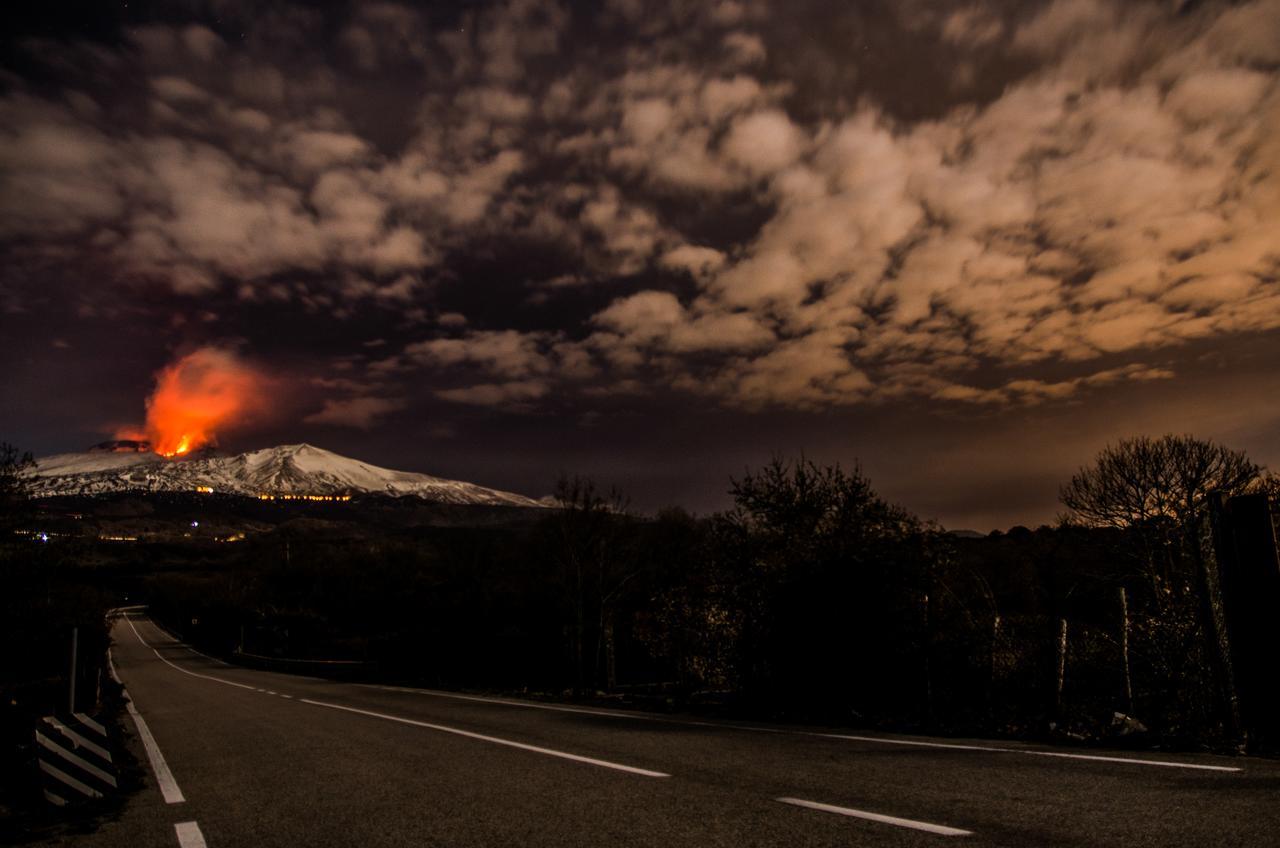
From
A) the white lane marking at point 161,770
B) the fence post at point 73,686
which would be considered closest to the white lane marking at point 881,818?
the white lane marking at point 161,770

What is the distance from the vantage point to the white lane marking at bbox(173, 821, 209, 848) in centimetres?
602

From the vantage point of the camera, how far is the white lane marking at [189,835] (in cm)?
602

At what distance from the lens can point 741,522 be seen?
62.0ft

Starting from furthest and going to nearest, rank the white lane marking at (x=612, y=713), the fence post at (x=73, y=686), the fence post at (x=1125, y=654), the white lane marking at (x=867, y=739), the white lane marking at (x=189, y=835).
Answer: the white lane marking at (x=612, y=713) < the fence post at (x=73, y=686) < the fence post at (x=1125, y=654) < the white lane marking at (x=867, y=739) < the white lane marking at (x=189, y=835)

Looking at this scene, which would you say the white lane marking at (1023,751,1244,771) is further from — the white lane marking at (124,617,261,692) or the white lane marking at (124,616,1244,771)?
the white lane marking at (124,617,261,692)

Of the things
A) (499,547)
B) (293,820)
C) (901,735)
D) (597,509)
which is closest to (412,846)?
(293,820)

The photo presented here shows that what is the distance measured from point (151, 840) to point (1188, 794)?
8.51 meters

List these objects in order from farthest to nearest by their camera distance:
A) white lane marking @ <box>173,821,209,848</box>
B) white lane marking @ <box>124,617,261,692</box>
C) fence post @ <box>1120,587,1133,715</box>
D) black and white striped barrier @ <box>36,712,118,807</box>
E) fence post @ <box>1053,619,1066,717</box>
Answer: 1. white lane marking @ <box>124,617,261,692</box>
2. fence post @ <box>1053,619,1066,717</box>
3. fence post @ <box>1120,587,1133,715</box>
4. black and white striped barrier @ <box>36,712,118,807</box>
5. white lane marking @ <box>173,821,209,848</box>

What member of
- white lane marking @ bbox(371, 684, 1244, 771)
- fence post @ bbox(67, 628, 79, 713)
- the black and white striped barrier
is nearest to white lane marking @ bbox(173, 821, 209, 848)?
the black and white striped barrier

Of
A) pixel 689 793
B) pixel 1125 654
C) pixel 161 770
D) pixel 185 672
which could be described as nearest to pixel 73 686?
pixel 161 770

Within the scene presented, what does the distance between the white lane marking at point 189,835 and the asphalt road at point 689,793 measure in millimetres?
31

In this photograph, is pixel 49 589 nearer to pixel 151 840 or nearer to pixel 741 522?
pixel 741 522

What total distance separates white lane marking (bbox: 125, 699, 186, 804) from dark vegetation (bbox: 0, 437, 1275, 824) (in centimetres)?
195

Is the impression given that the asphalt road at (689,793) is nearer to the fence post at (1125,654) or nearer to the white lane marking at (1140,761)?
the white lane marking at (1140,761)
